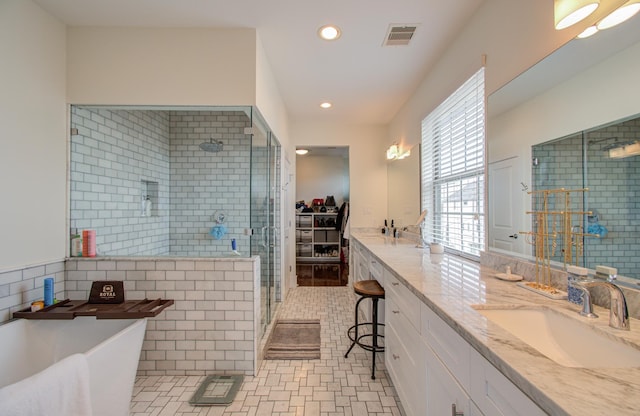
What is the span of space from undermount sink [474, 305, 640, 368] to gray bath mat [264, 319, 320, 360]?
1.76m

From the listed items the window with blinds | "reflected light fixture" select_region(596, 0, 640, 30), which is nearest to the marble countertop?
the window with blinds

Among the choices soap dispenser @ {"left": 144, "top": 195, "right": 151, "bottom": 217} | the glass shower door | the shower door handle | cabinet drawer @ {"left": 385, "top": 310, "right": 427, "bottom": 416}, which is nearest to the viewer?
cabinet drawer @ {"left": 385, "top": 310, "right": 427, "bottom": 416}

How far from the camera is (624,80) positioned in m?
1.01

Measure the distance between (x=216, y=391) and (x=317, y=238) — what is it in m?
5.20

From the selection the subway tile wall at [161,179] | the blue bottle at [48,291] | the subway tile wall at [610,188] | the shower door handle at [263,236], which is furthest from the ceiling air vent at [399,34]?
the blue bottle at [48,291]

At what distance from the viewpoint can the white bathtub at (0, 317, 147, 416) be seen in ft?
4.86

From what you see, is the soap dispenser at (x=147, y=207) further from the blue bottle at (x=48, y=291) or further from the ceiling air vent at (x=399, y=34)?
the ceiling air vent at (x=399, y=34)

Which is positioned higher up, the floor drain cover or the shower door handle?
the shower door handle

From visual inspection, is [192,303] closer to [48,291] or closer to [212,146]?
[48,291]

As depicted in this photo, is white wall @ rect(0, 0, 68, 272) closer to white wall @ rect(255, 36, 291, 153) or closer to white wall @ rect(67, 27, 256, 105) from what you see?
white wall @ rect(67, 27, 256, 105)

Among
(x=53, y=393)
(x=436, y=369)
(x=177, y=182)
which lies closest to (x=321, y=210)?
(x=177, y=182)

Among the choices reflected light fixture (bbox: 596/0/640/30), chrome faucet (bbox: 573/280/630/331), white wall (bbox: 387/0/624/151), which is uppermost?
white wall (bbox: 387/0/624/151)

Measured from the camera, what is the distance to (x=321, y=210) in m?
6.97

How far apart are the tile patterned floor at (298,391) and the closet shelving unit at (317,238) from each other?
4.35 meters
